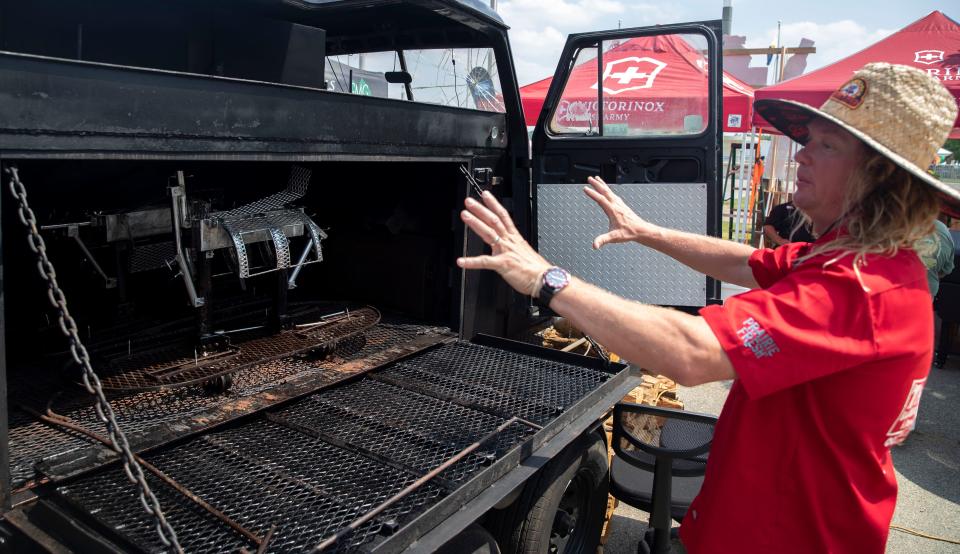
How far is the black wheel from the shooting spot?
8.38ft

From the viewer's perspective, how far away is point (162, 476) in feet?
6.70

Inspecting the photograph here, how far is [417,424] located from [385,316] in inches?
66.0

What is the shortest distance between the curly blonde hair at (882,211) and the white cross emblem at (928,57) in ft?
23.7

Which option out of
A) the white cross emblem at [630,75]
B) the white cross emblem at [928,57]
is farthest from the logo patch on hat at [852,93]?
the white cross emblem at [928,57]

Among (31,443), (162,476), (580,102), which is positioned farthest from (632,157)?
(31,443)

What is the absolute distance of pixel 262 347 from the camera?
346 centimetres

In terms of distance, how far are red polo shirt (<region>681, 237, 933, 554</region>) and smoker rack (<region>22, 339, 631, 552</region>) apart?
82cm

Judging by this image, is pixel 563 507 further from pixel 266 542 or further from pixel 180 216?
pixel 180 216

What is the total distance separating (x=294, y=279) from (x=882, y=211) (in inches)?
104

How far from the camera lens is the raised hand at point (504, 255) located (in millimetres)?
1559

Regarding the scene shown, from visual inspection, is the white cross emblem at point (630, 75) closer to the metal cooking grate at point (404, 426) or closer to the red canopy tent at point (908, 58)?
the metal cooking grate at point (404, 426)

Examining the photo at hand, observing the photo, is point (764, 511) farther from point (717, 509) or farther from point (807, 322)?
point (807, 322)

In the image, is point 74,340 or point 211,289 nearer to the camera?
point 74,340

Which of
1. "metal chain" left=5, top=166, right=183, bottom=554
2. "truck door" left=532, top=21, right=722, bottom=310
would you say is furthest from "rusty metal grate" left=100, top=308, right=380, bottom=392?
"truck door" left=532, top=21, right=722, bottom=310
